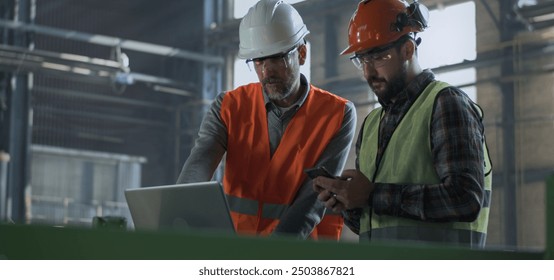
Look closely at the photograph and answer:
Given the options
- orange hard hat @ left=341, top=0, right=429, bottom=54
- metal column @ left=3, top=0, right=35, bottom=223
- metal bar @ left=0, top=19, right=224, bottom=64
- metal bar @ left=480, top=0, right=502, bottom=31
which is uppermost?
metal bar @ left=480, top=0, right=502, bottom=31

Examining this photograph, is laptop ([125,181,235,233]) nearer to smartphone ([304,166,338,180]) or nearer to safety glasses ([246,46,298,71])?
smartphone ([304,166,338,180])

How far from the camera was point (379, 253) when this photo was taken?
111cm

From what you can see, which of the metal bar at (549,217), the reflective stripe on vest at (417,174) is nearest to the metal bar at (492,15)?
the reflective stripe on vest at (417,174)

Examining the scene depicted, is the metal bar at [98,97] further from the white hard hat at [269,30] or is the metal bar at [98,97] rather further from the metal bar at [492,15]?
the white hard hat at [269,30]

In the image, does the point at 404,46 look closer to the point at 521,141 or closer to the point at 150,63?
the point at 521,141

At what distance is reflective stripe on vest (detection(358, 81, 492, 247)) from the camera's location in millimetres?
2365

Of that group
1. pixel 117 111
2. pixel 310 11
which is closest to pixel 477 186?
pixel 310 11

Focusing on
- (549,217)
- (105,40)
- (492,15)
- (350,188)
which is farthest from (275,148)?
(105,40)

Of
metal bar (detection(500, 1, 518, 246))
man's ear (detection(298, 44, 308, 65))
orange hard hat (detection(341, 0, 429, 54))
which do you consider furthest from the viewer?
metal bar (detection(500, 1, 518, 246))

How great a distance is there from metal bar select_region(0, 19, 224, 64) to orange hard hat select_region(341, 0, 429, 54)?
11.0 meters

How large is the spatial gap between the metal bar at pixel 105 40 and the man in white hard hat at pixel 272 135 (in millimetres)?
10405

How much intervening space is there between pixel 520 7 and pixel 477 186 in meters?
9.19

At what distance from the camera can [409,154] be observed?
2.42 meters

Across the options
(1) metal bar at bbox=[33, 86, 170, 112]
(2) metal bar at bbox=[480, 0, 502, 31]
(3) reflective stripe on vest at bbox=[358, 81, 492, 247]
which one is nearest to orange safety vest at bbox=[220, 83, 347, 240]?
(3) reflective stripe on vest at bbox=[358, 81, 492, 247]
